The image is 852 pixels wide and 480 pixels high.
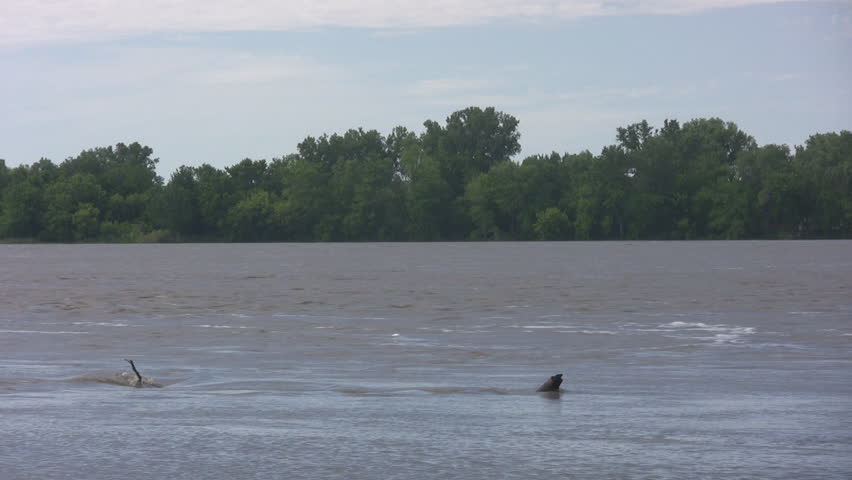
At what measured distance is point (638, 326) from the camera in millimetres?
32688

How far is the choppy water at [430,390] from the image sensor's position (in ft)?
47.1

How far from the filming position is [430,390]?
2005 cm

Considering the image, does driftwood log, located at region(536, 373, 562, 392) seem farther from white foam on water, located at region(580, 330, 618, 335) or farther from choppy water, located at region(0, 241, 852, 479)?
white foam on water, located at region(580, 330, 618, 335)

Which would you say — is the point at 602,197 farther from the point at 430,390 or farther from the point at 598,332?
the point at 430,390

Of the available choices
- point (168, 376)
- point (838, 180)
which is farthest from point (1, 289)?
point (838, 180)

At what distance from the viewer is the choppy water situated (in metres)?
14.4

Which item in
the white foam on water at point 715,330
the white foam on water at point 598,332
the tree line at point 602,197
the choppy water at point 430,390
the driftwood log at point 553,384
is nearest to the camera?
the choppy water at point 430,390

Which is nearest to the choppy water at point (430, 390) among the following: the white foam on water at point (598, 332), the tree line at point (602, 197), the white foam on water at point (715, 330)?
the white foam on water at point (715, 330)

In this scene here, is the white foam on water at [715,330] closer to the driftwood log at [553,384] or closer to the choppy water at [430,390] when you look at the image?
the choppy water at [430,390]

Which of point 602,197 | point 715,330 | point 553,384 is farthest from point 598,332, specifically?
point 602,197

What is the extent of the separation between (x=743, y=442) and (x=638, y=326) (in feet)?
57.9

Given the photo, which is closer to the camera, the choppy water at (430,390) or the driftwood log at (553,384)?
the choppy water at (430,390)

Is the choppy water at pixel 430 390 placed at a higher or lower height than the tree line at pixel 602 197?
lower

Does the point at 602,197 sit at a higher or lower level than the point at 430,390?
higher
